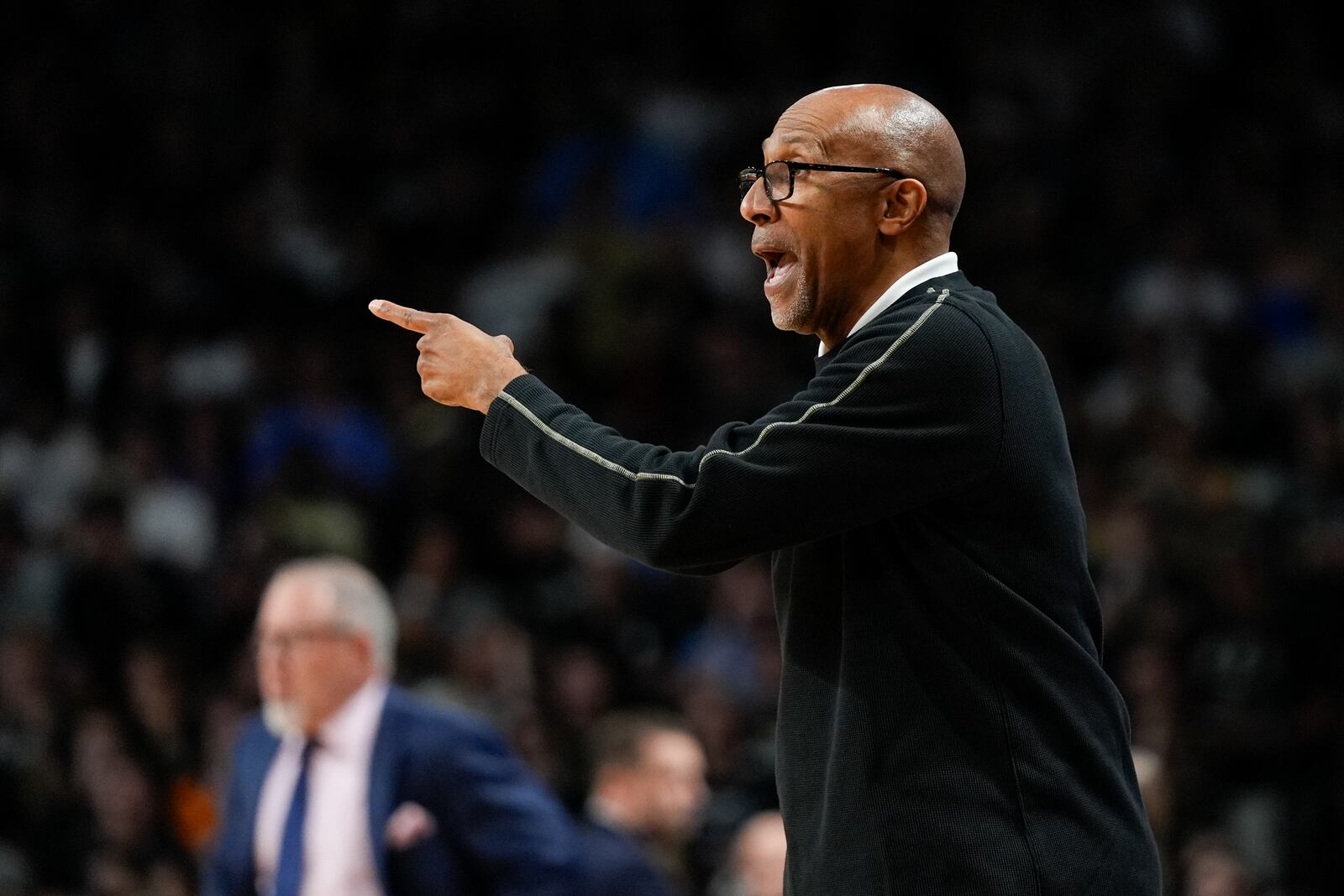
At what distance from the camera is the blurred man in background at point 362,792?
4.50m

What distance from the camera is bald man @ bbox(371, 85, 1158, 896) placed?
2.46 meters

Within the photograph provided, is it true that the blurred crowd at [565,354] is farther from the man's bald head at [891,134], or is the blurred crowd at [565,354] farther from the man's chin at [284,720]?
the man's bald head at [891,134]

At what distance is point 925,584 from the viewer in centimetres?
253

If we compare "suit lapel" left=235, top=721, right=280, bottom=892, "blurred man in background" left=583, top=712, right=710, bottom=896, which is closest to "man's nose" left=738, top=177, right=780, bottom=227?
"suit lapel" left=235, top=721, right=280, bottom=892

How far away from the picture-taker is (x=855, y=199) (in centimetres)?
265

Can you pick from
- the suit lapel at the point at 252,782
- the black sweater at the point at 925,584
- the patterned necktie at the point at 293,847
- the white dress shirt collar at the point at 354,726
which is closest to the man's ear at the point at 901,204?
the black sweater at the point at 925,584

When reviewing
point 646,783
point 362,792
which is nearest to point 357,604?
point 362,792

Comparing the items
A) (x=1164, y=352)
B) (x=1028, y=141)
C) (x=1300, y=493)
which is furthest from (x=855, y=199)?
(x=1028, y=141)

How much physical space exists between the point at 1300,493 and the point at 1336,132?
283 cm

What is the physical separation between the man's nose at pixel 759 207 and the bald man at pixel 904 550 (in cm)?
4

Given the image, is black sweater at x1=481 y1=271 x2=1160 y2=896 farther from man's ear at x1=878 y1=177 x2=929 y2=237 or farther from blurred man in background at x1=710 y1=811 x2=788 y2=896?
blurred man in background at x1=710 y1=811 x2=788 y2=896

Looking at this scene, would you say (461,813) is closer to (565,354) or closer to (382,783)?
(382,783)

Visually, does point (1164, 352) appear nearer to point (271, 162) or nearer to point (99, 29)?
point (271, 162)

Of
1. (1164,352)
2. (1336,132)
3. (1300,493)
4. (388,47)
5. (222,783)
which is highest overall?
(388,47)
